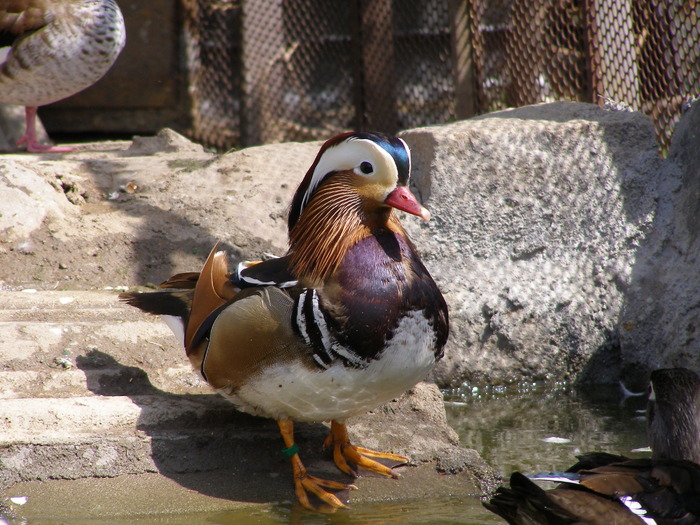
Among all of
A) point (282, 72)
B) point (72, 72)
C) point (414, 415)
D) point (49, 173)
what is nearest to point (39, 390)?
point (414, 415)

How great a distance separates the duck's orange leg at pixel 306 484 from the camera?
3260mm

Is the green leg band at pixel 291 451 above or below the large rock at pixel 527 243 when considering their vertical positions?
below

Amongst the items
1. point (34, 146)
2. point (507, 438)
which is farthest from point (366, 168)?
point (34, 146)

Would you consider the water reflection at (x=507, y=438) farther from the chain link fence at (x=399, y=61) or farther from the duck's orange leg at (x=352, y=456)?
the chain link fence at (x=399, y=61)

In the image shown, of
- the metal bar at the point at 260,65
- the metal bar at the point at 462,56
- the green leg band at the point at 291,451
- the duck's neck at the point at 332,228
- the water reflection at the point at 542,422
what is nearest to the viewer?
the duck's neck at the point at 332,228

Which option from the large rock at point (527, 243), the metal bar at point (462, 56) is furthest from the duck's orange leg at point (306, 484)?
the metal bar at point (462, 56)

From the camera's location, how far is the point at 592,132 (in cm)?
516

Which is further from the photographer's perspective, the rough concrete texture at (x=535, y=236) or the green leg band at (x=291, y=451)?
the rough concrete texture at (x=535, y=236)

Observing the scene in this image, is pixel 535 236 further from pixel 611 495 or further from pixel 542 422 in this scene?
pixel 611 495

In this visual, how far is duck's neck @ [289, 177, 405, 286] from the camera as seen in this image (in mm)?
3236

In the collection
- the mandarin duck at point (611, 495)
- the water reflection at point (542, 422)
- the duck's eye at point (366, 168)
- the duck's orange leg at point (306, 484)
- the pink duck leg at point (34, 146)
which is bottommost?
the water reflection at point (542, 422)

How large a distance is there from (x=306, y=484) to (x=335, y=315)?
28.0 inches

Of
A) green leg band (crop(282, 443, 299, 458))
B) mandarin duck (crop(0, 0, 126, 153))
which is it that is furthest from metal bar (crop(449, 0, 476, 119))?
green leg band (crop(282, 443, 299, 458))

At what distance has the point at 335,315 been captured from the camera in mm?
3100
